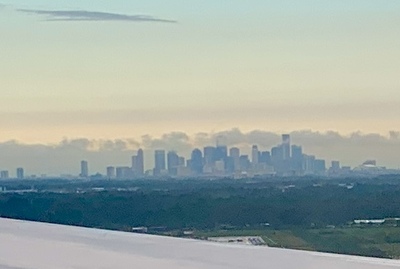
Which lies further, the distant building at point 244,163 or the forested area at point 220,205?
the distant building at point 244,163

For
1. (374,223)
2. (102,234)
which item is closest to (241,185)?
(374,223)

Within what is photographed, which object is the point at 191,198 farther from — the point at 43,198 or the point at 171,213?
the point at 43,198

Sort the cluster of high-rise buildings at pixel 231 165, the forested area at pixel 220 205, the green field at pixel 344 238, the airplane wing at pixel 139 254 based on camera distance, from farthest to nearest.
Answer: the cluster of high-rise buildings at pixel 231 165 < the forested area at pixel 220 205 < the green field at pixel 344 238 < the airplane wing at pixel 139 254

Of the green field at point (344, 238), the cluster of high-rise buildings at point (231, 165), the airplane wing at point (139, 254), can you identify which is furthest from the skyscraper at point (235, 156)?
the airplane wing at point (139, 254)

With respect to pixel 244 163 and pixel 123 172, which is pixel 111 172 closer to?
pixel 123 172

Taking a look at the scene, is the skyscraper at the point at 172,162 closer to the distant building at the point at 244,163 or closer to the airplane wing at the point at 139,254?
the distant building at the point at 244,163

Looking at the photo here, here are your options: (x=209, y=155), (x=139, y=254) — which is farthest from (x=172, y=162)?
(x=139, y=254)
